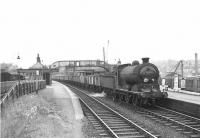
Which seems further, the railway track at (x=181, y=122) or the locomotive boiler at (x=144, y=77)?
the locomotive boiler at (x=144, y=77)

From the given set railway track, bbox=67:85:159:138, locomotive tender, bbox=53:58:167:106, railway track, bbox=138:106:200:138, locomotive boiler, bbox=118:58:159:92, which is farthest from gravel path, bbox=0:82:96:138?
locomotive boiler, bbox=118:58:159:92

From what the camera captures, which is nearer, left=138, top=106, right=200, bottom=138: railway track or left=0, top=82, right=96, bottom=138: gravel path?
left=0, top=82, right=96, bottom=138: gravel path

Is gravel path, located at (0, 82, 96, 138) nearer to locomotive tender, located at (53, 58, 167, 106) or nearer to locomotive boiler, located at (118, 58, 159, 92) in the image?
locomotive tender, located at (53, 58, 167, 106)

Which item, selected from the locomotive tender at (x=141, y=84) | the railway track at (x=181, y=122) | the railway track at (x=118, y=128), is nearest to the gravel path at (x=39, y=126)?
the railway track at (x=118, y=128)

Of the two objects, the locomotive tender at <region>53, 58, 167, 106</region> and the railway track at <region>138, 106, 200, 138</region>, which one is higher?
the locomotive tender at <region>53, 58, 167, 106</region>

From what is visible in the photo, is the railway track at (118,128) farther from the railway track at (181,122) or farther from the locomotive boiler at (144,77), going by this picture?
the locomotive boiler at (144,77)

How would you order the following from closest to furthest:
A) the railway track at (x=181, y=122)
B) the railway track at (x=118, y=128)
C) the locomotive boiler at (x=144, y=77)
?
the railway track at (x=118, y=128) → the railway track at (x=181, y=122) → the locomotive boiler at (x=144, y=77)

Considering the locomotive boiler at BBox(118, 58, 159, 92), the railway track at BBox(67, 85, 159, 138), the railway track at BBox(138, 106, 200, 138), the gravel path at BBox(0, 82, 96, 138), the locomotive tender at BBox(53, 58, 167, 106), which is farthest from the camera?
the locomotive boiler at BBox(118, 58, 159, 92)

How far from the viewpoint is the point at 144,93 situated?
55.6 ft

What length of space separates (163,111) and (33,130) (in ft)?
28.0

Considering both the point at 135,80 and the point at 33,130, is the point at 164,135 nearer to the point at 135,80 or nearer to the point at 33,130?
the point at 33,130

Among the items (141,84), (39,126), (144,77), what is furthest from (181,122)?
(39,126)

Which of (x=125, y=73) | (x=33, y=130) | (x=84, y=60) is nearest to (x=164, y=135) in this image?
(x=33, y=130)

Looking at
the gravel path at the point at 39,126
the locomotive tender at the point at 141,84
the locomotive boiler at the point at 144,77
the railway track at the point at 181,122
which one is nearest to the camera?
the gravel path at the point at 39,126
